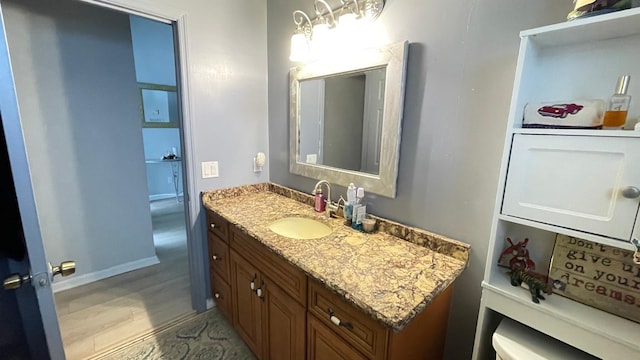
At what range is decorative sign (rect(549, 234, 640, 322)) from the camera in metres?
0.87

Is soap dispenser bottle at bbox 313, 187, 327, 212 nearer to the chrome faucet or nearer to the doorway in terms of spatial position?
the chrome faucet

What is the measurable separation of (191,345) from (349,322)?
1.36m

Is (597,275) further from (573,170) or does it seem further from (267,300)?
(267,300)

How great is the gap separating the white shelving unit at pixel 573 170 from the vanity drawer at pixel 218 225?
140cm

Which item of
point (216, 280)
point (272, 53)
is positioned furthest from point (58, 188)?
point (272, 53)

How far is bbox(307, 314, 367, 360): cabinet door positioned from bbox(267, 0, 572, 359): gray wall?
0.60m

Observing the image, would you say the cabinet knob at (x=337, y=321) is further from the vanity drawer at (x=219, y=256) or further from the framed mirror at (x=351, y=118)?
the vanity drawer at (x=219, y=256)

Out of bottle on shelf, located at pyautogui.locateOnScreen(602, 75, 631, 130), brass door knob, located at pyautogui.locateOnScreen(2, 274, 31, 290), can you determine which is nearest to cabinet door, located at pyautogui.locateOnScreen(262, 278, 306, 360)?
brass door knob, located at pyautogui.locateOnScreen(2, 274, 31, 290)

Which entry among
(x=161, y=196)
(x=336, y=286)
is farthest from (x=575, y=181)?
(x=161, y=196)

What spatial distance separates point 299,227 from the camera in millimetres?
1693

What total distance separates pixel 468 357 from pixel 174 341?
69.0 inches

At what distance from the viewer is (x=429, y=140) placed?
49.8 inches

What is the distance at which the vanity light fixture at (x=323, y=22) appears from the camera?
4.59ft

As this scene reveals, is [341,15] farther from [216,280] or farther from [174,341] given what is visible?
[174,341]
